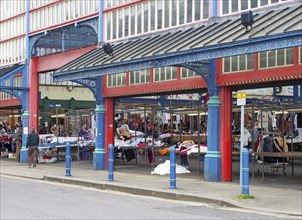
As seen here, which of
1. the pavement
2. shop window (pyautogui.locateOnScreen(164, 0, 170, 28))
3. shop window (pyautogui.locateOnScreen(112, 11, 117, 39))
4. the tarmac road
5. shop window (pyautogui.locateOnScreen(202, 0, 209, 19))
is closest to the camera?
the tarmac road

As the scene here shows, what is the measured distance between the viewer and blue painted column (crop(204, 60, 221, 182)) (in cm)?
1733

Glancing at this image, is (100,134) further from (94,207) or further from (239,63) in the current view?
(94,207)

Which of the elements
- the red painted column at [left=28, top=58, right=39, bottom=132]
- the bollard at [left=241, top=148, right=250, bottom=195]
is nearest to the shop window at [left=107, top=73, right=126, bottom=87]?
the red painted column at [left=28, top=58, right=39, bottom=132]

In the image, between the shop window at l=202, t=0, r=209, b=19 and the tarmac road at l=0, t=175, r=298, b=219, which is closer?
the tarmac road at l=0, t=175, r=298, b=219

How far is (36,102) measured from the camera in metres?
28.3

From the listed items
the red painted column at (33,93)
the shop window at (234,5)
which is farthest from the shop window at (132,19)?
the red painted column at (33,93)

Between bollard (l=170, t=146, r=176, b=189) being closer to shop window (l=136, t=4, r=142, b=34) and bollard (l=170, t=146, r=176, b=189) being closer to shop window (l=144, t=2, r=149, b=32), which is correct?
shop window (l=144, t=2, r=149, b=32)

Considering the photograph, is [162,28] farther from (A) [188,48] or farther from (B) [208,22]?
(A) [188,48]

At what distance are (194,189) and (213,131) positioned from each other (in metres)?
2.57

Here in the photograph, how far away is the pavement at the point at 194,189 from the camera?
1270 cm

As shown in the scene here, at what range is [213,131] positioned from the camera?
57.2 ft

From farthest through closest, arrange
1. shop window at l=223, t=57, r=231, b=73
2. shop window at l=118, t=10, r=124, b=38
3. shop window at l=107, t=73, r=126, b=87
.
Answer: shop window at l=118, t=10, r=124, b=38 → shop window at l=107, t=73, r=126, b=87 → shop window at l=223, t=57, r=231, b=73

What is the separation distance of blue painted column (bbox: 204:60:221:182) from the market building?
0.03 meters

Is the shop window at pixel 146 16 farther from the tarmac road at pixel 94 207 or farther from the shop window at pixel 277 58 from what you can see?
the tarmac road at pixel 94 207
